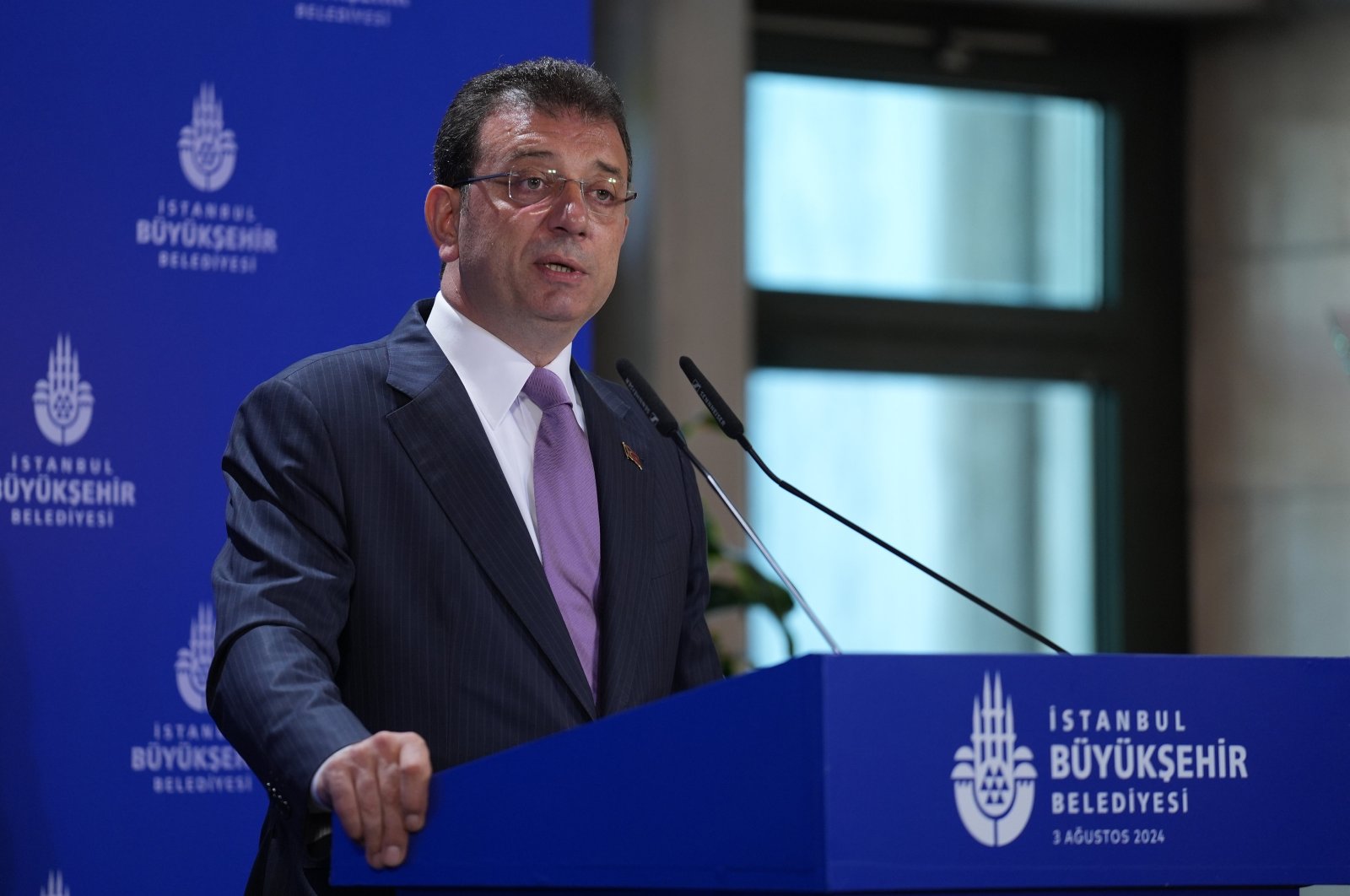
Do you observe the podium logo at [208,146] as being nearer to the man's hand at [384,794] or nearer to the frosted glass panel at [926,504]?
the man's hand at [384,794]

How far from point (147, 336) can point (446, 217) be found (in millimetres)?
688

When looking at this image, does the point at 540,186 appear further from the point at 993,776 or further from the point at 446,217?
the point at 993,776

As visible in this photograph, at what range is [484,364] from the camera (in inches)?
84.7

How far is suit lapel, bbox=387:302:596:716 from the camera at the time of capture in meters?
1.93

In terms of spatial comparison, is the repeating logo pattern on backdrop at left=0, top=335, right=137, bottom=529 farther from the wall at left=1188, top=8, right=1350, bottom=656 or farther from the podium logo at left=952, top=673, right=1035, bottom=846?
the wall at left=1188, top=8, right=1350, bottom=656

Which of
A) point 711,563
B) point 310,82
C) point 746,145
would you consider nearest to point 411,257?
point 310,82

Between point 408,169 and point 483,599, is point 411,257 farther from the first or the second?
point 483,599

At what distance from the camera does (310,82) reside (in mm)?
2838

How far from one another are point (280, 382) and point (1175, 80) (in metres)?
5.20

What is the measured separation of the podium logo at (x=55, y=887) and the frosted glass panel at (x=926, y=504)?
3315mm

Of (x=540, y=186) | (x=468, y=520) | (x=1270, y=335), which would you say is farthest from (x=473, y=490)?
(x=1270, y=335)

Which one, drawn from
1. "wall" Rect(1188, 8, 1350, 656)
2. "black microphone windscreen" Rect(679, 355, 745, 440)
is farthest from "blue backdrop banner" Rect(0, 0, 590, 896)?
"wall" Rect(1188, 8, 1350, 656)

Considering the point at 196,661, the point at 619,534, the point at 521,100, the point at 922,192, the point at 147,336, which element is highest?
the point at 922,192

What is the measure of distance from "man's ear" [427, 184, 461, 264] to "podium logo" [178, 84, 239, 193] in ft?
2.10
